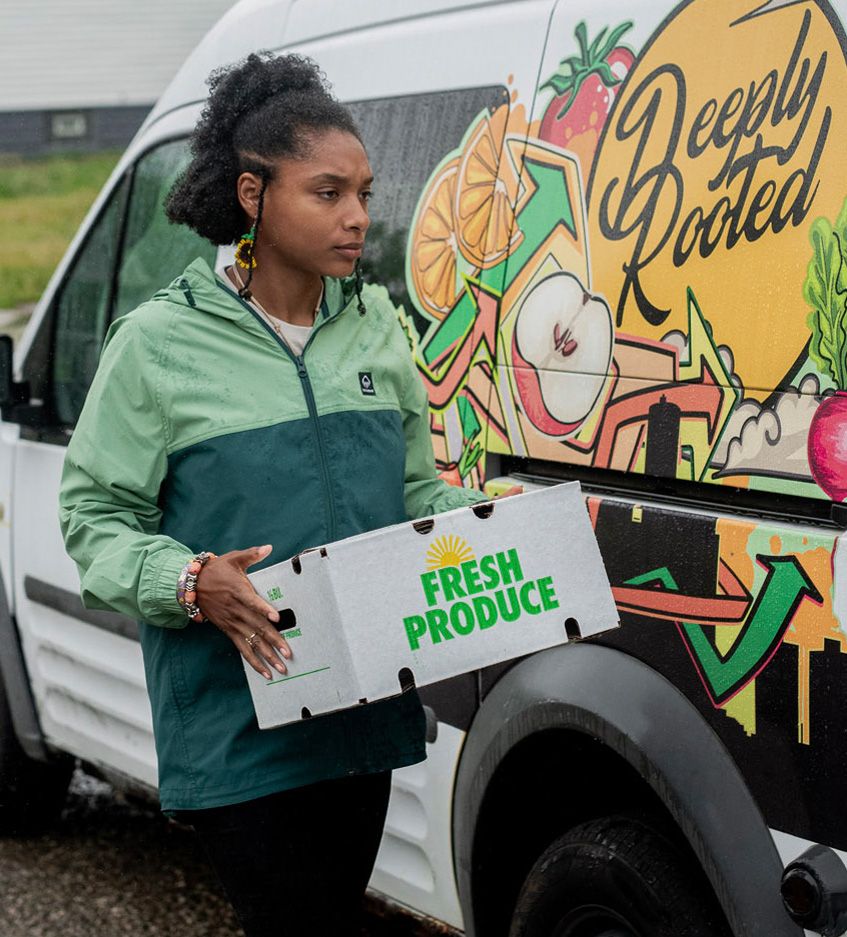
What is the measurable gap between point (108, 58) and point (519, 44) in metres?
18.6

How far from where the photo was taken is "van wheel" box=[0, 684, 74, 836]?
471 centimetres

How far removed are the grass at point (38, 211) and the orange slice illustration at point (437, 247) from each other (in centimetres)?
1121

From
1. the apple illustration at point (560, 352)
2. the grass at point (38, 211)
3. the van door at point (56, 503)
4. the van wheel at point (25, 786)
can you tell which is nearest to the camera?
the apple illustration at point (560, 352)

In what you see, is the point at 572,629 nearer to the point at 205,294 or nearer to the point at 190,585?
the point at 190,585

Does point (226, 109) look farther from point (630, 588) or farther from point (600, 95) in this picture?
point (630, 588)

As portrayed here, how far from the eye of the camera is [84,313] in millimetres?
4371

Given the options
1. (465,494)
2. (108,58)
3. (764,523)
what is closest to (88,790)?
(465,494)

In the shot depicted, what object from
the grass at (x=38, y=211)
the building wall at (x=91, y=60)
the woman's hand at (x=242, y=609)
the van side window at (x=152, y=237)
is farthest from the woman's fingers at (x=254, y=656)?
the building wall at (x=91, y=60)

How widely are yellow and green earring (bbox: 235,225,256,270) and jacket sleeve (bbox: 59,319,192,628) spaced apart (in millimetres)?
215

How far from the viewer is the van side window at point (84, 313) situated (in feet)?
13.9

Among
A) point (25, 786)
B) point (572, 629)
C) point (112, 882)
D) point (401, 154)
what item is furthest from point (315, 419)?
point (25, 786)

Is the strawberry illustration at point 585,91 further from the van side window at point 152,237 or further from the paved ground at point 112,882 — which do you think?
the paved ground at point 112,882

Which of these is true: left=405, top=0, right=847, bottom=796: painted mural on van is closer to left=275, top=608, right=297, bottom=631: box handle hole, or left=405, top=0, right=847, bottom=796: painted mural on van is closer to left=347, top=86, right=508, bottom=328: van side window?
left=347, top=86, right=508, bottom=328: van side window

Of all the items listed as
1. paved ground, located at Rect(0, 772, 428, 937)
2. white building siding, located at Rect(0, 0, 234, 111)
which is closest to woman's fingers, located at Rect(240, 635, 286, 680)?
paved ground, located at Rect(0, 772, 428, 937)
